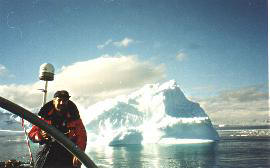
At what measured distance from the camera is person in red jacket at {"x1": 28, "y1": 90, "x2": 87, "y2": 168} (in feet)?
10.6

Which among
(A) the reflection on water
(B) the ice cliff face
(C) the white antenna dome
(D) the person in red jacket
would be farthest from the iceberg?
(D) the person in red jacket

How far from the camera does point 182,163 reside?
179 ft

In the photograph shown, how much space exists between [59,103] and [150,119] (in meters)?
96.1

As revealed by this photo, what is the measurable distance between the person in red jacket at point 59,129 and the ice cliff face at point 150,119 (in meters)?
86.4

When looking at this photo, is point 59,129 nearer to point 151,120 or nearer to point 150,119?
A: point 151,120

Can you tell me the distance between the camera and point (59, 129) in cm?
330

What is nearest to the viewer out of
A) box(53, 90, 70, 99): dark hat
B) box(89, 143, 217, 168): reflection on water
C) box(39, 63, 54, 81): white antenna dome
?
box(53, 90, 70, 99): dark hat

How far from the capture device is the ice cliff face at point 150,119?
3538 inches

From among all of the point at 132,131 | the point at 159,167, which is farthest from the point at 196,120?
the point at 159,167

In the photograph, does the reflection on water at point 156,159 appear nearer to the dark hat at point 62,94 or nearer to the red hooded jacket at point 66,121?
the red hooded jacket at point 66,121

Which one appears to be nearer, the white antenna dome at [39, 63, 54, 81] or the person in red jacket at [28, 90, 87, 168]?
the person in red jacket at [28, 90, 87, 168]

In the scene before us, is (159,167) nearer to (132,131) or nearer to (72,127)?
(132,131)

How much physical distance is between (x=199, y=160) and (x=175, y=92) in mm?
40793

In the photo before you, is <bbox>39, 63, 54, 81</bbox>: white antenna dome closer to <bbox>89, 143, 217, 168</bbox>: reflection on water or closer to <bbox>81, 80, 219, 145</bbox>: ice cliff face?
<bbox>89, 143, 217, 168</bbox>: reflection on water
